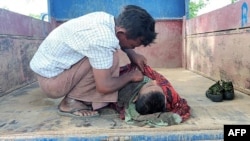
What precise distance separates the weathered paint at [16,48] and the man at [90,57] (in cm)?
73

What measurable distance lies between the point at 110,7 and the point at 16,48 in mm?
2032

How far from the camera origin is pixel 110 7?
426cm

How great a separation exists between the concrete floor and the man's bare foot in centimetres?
5

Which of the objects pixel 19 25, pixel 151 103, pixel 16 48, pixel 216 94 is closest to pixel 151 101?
pixel 151 103

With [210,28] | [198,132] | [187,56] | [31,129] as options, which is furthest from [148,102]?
[187,56]

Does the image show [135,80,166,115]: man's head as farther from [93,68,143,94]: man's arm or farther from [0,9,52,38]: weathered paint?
[0,9,52,38]: weathered paint

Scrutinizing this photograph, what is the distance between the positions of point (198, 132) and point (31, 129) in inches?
29.3

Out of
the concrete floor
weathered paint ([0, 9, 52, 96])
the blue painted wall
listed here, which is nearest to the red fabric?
the concrete floor

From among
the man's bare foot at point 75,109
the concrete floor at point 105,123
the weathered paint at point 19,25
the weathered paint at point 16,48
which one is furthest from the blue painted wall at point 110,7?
the man's bare foot at point 75,109

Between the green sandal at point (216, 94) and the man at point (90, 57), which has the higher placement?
the man at point (90, 57)

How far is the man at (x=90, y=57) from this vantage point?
4.63 ft

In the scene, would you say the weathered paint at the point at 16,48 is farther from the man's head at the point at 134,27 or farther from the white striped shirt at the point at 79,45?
the man's head at the point at 134,27

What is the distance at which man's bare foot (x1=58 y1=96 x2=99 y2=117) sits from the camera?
1.57 m

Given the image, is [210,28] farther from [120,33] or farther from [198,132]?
[198,132]
